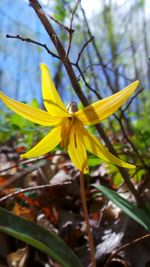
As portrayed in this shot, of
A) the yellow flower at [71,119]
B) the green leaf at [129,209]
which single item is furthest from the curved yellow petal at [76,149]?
the green leaf at [129,209]

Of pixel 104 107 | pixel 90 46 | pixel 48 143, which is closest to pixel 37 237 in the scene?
pixel 48 143

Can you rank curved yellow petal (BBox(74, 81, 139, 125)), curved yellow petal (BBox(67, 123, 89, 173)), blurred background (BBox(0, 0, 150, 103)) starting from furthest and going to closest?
blurred background (BBox(0, 0, 150, 103)), curved yellow petal (BBox(67, 123, 89, 173)), curved yellow petal (BBox(74, 81, 139, 125))

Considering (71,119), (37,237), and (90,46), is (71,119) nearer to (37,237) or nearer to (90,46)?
(37,237)

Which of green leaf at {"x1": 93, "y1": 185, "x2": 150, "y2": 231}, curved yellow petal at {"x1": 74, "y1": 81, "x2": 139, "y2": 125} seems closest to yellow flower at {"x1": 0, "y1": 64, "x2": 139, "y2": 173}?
curved yellow petal at {"x1": 74, "y1": 81, "x2": 139, "y2": 125}

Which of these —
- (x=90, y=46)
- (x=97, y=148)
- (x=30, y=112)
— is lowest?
(x=97, y=148)

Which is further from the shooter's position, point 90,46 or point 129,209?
point 90,46

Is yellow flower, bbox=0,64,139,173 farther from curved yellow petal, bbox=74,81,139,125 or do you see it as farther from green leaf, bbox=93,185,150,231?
green leaf, bbox=93,185,150,231

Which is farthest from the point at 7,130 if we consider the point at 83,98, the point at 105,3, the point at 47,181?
the point at 105,3

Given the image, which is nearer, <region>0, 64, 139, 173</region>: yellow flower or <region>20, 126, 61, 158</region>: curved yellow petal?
<region>0, 64, 139, 173</region>: yellow flower
